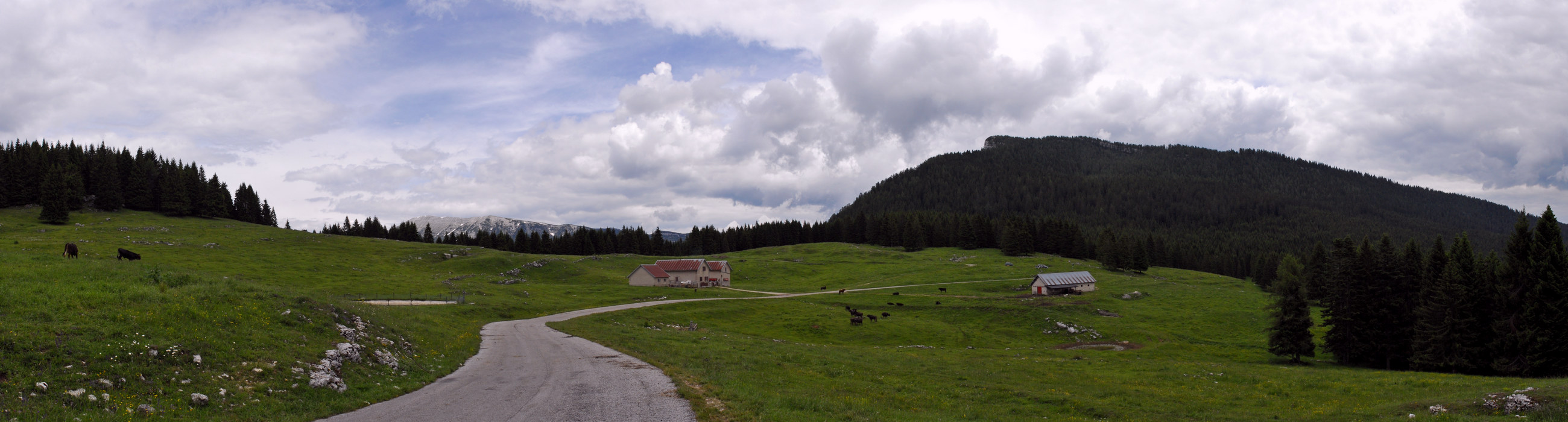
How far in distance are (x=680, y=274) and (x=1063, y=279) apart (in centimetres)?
A: 6882

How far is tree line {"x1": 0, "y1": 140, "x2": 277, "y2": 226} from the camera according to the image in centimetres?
11825

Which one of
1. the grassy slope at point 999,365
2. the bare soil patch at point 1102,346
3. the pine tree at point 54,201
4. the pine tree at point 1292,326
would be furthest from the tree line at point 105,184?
the pine tree at point 1292,326

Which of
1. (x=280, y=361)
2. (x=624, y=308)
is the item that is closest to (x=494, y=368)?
(x=280, y=361)

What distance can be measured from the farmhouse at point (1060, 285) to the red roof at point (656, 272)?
218ft

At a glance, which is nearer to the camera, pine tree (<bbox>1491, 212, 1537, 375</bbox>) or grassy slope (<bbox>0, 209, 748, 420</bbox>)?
grassy slope (<bbox>0, 209, 748, 420</bbox>)

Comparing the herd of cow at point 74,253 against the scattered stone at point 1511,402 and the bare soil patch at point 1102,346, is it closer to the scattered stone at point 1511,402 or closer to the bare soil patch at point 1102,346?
the scattered stone at point 1511,402

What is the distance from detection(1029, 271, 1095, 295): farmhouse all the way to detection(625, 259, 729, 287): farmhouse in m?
57.5

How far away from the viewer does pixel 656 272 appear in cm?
12088

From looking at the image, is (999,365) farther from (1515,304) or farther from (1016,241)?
(1016,241)

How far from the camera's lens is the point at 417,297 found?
66250 millimetres

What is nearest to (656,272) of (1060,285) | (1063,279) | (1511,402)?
(1060,285)

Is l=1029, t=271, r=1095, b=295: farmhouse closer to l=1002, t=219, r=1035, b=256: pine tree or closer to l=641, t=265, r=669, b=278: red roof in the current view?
l=1002, t=219, r=1035, b=256: pine tree

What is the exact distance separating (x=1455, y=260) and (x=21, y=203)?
8457 inches

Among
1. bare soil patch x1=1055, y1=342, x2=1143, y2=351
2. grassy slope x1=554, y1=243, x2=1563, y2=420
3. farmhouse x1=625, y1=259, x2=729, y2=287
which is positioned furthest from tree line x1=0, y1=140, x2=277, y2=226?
bare soil patch x1=1055, y1=342, x2=1143, y2=351
